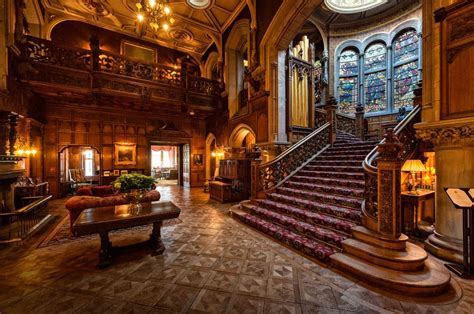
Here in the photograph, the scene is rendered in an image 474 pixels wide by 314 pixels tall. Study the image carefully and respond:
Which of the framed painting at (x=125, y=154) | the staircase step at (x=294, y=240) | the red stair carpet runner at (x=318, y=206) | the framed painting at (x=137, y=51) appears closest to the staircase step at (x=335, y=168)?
the red stair carpet runner at (x=318, y=206)

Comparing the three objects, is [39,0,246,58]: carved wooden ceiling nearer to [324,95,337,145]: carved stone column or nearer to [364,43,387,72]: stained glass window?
[324,95,337,145]: carved stone column

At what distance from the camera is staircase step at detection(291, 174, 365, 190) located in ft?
14.4

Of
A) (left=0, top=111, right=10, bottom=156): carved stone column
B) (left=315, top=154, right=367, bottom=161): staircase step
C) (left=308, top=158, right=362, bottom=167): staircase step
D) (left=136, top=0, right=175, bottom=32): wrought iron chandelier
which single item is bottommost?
(left=308, top=158, right=362, bottom=167): staircase step

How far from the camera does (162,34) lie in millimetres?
10211

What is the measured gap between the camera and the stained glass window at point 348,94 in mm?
10594

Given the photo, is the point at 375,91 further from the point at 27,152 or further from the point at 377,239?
the point at 27,152

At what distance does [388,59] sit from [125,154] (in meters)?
13.7

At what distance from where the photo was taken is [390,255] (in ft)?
8.72

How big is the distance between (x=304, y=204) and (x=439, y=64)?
3.36m

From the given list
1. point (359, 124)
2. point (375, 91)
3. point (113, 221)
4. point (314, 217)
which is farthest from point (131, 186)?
point (375, 91)

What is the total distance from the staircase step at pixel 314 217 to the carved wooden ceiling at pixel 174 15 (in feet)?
27.6

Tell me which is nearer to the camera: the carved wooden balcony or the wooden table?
the wooden table

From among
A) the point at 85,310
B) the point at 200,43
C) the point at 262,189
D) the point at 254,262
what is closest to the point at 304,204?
the point at 262,189

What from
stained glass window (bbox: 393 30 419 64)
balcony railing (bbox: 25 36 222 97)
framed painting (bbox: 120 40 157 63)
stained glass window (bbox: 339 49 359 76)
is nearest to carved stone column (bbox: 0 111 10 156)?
balcony railing (bbox: 25 36 222 97)
